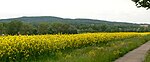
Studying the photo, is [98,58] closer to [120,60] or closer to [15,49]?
[120,60]

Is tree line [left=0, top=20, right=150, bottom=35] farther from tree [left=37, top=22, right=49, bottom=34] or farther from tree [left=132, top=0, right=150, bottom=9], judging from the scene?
Result: tree [left=132, top=0, right=150, bottom=9]

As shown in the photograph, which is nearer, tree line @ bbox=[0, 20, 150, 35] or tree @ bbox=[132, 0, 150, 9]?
tree @ bbox=[132, 0, 150, 9]

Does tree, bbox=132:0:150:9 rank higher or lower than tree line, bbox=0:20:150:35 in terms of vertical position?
higher

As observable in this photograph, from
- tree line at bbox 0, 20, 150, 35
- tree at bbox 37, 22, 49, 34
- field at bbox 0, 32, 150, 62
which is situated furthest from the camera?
tree line at bbox 0, 20, 150, 35

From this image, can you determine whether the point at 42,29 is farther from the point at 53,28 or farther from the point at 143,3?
the point at 143,3

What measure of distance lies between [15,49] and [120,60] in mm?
4477

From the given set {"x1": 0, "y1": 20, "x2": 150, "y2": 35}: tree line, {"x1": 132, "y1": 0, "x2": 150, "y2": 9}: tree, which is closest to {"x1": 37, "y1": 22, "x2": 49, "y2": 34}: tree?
{"x1": 0, "y1": 20, "x2": 150, "y2": 35}: tree line

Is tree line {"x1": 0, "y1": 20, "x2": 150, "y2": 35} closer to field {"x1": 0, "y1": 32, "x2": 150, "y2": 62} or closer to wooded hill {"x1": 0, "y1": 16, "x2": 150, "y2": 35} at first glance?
wooded hill {"x1": 0, "y1": 16, "x2": 150, "y2": 35}

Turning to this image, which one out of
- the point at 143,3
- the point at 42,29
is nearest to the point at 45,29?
the point at 42,29

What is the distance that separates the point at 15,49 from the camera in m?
17.0

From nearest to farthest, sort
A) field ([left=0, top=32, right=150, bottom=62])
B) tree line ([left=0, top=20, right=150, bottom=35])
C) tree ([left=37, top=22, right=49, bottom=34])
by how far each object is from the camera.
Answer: field ([left=0, top=32, right=150, bottom=62]), tree ([left=37, top=22, right=49, bottom=34]), tree line ([left=0, top=20, right=150, bottom=35])

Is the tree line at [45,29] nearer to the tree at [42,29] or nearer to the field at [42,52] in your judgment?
the tree at [42,29]

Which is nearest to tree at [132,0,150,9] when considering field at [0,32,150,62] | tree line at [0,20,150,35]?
field at [0,32,150,62]

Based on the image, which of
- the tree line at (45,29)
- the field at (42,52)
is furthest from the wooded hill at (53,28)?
the field at (42,52)
